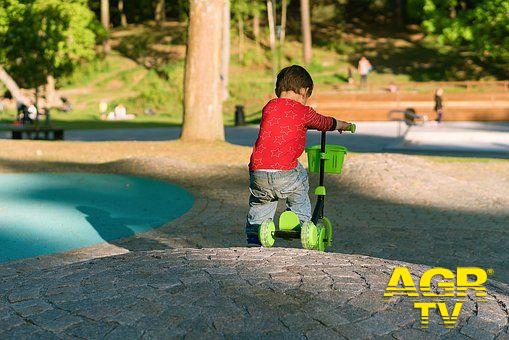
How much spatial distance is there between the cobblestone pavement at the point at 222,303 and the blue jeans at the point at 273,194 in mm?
686

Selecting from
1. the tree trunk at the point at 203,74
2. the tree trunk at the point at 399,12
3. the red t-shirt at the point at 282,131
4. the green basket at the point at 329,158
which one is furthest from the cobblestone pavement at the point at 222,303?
the tree trunk at the point at 399,12

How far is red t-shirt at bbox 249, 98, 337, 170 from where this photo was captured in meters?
6.31

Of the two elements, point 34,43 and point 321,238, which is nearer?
point 321,238

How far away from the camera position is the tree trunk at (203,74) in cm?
1878

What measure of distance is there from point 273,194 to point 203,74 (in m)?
12.8

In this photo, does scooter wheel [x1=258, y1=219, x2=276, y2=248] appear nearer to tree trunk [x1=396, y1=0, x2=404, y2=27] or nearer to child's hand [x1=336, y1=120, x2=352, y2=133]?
child's hand [x1=336, y1=120, x2=352, y2=133]

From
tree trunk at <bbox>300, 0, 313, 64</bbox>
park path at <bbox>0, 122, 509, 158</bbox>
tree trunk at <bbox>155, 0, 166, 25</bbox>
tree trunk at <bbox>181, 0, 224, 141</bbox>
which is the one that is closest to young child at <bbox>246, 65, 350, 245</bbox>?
tree trunk at <bbox>181, 0, 224, 141</bbox>

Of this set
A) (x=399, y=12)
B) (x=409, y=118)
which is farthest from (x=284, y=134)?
(x=399, y=12)

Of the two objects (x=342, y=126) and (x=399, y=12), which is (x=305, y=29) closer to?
(x=399, y=12)

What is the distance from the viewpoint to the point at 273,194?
6465 millimetres

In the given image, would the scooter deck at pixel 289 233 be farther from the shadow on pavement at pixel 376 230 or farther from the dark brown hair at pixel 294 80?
the shadow on pavement at pixel 376 230

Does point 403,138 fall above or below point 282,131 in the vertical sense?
below

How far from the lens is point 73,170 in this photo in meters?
15.6

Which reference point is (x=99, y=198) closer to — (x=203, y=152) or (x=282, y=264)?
(x=203, y=152)
